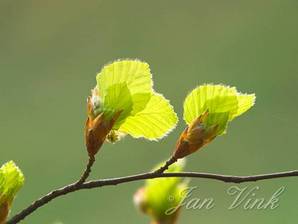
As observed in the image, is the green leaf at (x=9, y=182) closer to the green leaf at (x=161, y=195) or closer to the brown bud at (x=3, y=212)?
the brown bud at (x=3, y=212)

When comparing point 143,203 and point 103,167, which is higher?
point 143,203

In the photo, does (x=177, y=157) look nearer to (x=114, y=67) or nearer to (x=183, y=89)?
(x=114, y=67)

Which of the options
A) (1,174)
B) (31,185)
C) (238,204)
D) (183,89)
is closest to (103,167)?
(31,185)

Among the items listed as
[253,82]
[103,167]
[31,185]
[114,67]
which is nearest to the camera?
[114,67]

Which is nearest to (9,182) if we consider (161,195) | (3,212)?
(3,212)

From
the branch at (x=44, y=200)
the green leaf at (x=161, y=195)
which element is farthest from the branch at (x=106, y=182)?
the green leaf at (x=161, y=195)

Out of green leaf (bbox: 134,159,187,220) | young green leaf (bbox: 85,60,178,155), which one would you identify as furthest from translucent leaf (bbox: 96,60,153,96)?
green leaf (bbox: 134,159,187,220)

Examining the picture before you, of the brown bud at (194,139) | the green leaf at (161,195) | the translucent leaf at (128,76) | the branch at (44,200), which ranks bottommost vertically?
the green leaf at (161,195)
